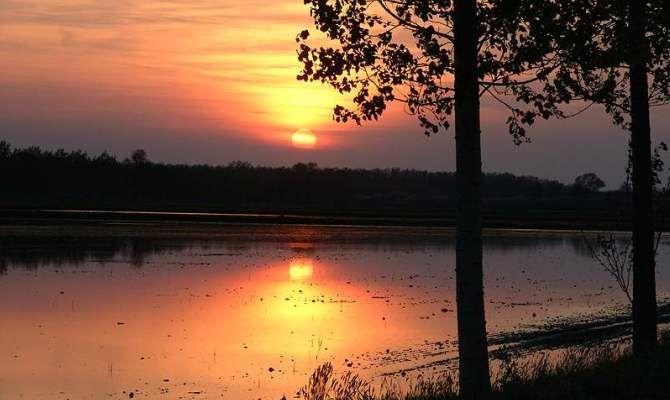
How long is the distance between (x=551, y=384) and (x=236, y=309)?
13.3m

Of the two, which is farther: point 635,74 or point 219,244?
point 219,244

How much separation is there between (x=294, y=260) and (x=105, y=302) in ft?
52.6

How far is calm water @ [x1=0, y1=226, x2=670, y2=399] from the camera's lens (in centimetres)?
1739

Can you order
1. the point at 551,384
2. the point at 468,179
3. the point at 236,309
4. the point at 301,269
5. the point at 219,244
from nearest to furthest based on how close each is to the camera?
the point at 468,179 → the point at 551,384 → the point at 236,309 → the point at 301,269 → the point at 219,244

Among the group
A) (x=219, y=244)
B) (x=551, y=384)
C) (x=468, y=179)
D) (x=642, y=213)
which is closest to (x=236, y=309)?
(x=642, y=213)

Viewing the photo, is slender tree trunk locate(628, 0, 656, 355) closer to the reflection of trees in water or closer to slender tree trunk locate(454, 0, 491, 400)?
slender tree trunk locate(454, 0, 491, 400)

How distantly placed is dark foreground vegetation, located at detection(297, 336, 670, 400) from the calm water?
Answer: 1267 mm

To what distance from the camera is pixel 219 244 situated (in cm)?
5131

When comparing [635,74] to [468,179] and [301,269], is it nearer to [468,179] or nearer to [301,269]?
[468,179]

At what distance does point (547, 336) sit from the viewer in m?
22.4

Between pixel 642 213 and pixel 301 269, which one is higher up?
pixel 642 213

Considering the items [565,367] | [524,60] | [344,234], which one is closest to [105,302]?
[565,367]

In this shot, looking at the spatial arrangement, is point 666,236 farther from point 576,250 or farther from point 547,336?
point 547,336

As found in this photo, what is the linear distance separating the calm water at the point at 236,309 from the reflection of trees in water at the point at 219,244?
0.19m
